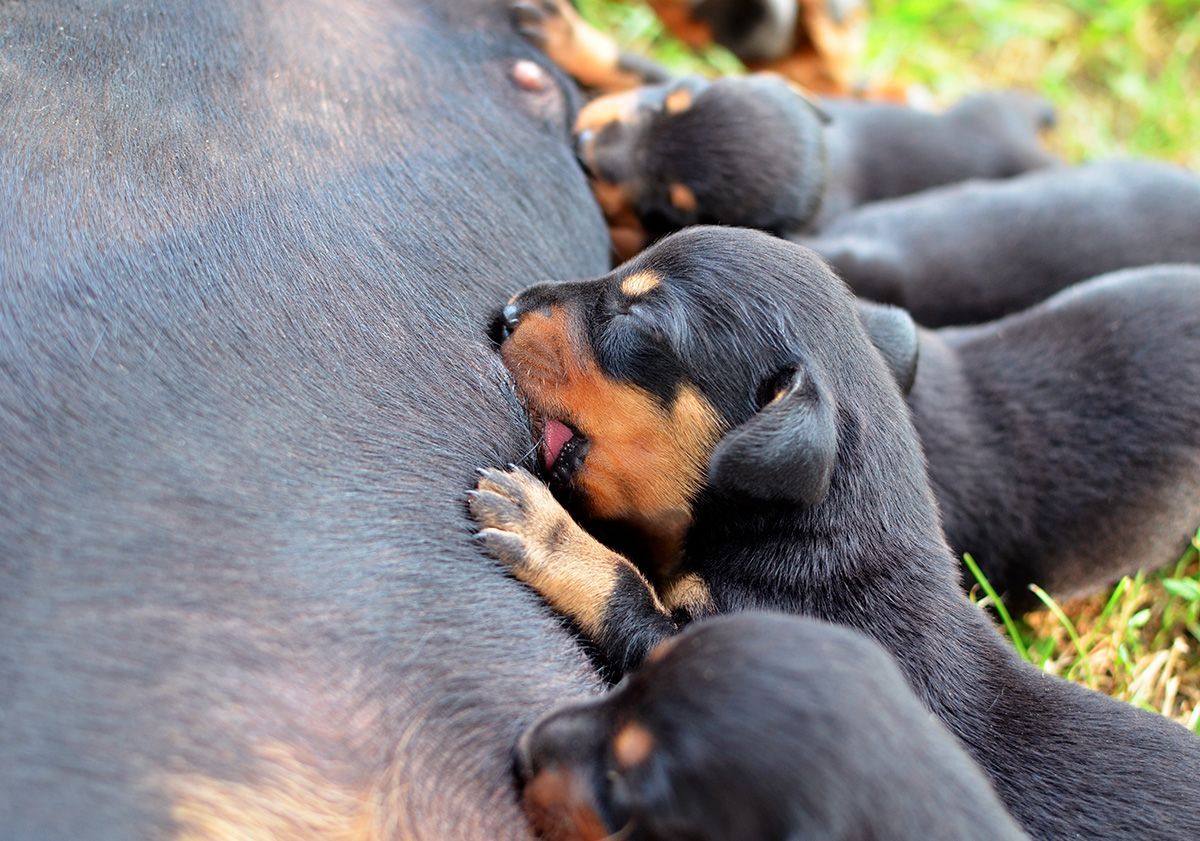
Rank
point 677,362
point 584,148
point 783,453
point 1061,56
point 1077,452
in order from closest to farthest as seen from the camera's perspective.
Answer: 1. point 783,453
2. point 677,362
3. point 1077,452
4. point 584,148
5. point 1061,56

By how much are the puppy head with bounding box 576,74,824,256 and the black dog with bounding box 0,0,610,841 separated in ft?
3.61

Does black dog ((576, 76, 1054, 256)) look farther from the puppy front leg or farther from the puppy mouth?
the puppy front leg

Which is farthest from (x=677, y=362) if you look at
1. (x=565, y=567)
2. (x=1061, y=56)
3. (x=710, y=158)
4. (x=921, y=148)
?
(x=1061, y=56)

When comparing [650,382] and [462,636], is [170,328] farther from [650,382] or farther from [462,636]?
[650,382]

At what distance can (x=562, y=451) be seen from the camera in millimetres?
2875

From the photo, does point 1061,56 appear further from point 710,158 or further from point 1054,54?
point 710,158

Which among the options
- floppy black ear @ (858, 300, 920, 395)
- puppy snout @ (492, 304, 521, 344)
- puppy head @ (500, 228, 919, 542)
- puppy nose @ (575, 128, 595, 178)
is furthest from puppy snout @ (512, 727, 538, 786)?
puppy nose @ (575, 128, 595, 178)

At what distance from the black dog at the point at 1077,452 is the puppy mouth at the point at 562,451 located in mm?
1102

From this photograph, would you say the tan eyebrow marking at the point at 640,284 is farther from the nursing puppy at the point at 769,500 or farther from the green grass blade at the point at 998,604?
the green grass blade at the point at 998,604

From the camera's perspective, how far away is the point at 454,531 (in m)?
2.43

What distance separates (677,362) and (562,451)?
35cm

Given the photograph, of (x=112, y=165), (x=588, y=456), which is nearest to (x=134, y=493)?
(x=112, y=165)

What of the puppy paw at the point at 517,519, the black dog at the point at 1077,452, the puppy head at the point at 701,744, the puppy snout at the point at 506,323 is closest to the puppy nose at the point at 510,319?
the puppy snout at the point at 506,323

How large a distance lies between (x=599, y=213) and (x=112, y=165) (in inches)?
57.3
